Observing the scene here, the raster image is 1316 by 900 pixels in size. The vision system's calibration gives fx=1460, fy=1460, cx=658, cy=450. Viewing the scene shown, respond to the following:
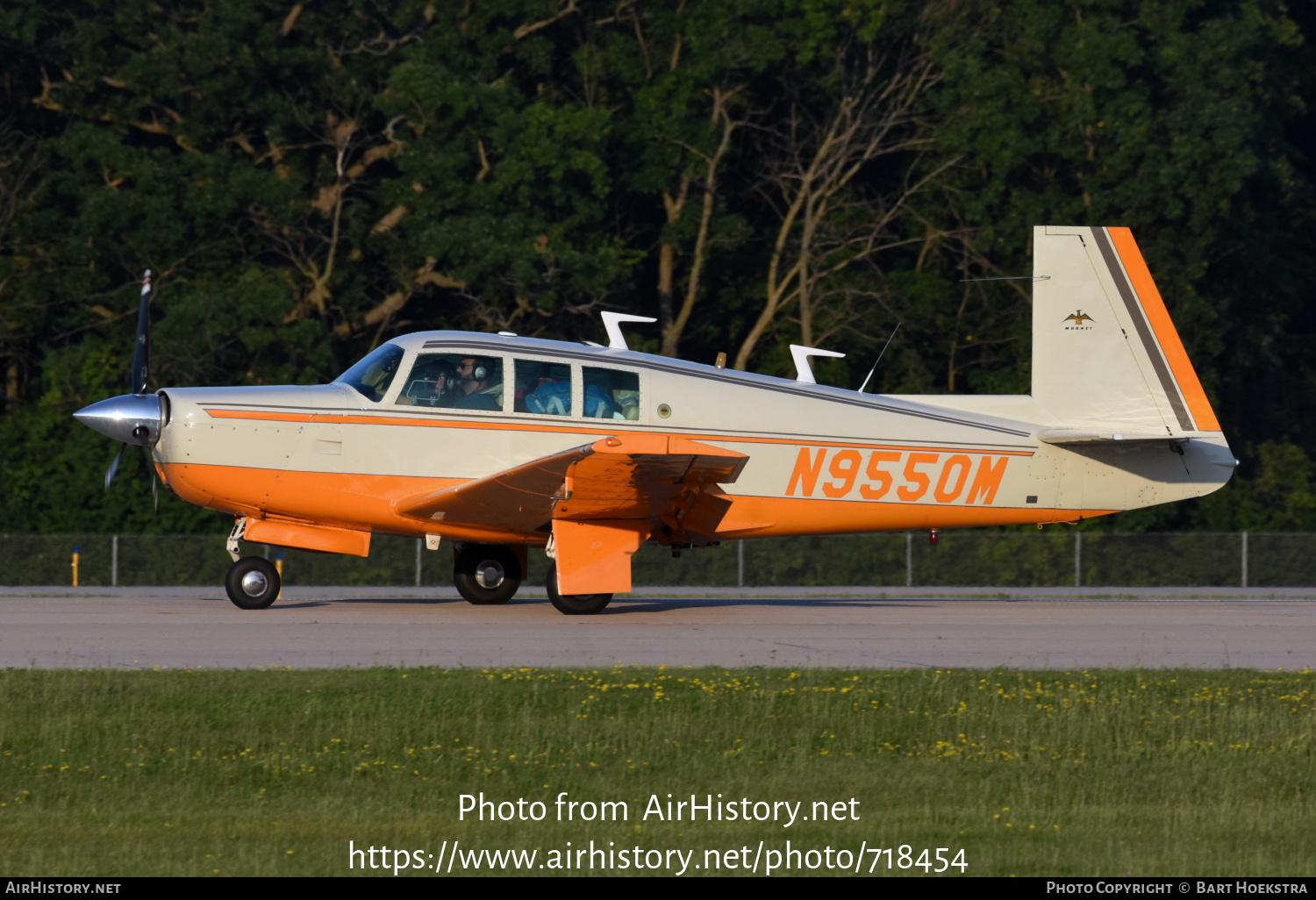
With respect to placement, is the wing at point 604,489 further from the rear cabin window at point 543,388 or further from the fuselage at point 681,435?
the rear cabin window at point 543,388

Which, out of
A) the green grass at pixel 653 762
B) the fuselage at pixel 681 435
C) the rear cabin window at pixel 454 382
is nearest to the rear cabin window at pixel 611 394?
the fuselage at pixel 681 435

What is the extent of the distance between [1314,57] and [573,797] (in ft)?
122

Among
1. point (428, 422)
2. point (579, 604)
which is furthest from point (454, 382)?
point (579, 604)

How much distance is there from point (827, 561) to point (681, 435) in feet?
39.3

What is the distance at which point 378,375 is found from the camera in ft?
49.1

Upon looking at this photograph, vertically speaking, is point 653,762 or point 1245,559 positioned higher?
point 653,762

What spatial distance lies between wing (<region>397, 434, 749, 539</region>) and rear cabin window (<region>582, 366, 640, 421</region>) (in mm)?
388

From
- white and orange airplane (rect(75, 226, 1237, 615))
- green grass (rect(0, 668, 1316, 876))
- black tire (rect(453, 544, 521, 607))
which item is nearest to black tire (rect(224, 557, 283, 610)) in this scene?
white and orange airplane (rect(75, 226, 1237, 615))

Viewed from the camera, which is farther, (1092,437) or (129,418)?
(1092,437)

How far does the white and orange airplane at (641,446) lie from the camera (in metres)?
14.6

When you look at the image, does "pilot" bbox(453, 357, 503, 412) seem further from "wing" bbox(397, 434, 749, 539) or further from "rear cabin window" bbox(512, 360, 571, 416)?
"wing" bbox(397, 434, 749, 539)

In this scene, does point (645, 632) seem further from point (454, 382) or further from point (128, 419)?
point (128, 419)

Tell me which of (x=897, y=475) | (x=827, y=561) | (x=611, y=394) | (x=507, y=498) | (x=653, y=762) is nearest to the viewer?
(x=653, y=762)
